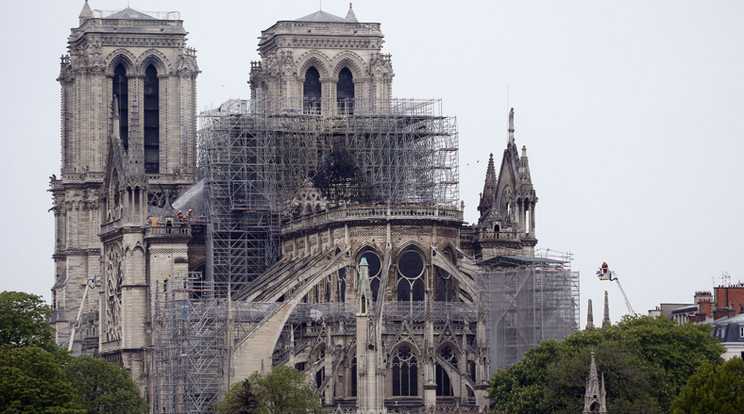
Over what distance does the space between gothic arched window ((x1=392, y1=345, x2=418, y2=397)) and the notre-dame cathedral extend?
78mm

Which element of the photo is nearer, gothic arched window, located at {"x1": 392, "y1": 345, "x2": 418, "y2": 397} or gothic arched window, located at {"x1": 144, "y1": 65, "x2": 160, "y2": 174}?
gothic arched window, located at {"x1": 392, "y1": 345, "x2": 418, "y2": 397}

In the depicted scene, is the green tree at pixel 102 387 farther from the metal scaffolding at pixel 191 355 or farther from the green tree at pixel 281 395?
the green tree at pixel 281 395

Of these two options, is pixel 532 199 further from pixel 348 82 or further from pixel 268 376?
pixel 268 376

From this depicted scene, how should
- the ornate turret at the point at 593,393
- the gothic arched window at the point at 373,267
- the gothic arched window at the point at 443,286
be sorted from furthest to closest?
the gothic arched window at the point at 443,286
the gothic arched window at the point at 373,267
the ornate turret at the point at 593,393

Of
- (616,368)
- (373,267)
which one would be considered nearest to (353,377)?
(373,267)

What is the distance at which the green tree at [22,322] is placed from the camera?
368ft

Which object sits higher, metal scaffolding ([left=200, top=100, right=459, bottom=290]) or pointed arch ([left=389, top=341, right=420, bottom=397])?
metal scaffolding ([left=200, top=100, right=459, bottom=290])

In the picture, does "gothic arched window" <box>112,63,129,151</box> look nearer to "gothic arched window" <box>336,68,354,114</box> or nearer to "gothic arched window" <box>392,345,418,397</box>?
"gothic arched window" <box>336,68,354,114</box>

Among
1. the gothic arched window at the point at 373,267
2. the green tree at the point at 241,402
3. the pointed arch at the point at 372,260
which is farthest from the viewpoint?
the pointed arch at the point at 372,260

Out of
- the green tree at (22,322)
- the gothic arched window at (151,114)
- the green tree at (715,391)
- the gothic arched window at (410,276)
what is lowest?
the green tree at (715,391)

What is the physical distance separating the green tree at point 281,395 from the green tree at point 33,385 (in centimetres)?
762

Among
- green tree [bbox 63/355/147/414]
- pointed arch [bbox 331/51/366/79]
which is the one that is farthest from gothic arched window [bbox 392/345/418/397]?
pointed arch [bbox 331/51/366/79]

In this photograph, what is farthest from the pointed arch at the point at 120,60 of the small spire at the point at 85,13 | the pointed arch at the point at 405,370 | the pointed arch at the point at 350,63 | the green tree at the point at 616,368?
the green tree at the point at 616,368

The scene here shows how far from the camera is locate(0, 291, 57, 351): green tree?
112 metres
